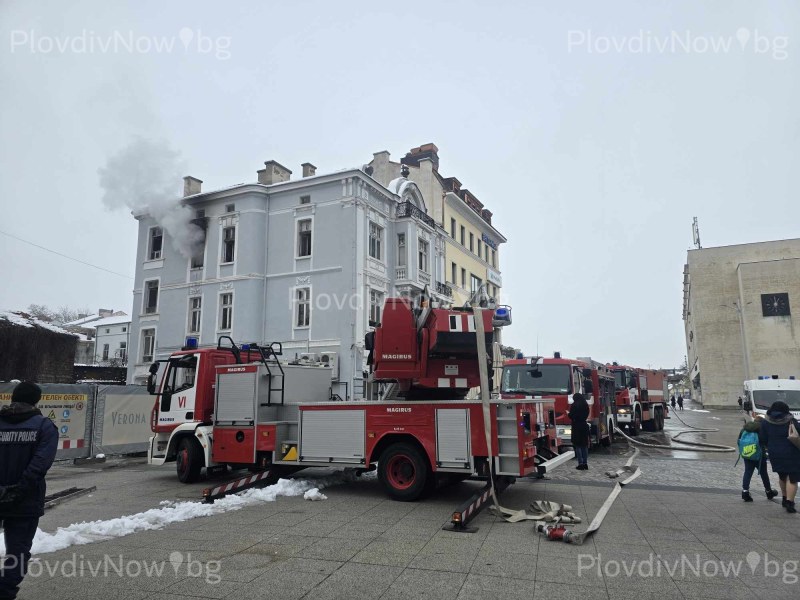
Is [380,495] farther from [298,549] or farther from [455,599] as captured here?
[455,599]

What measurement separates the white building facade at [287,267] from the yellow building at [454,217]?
330 centimetres

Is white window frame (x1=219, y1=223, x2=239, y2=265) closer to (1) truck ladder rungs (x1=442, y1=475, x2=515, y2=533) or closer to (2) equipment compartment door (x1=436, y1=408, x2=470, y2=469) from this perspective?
(2) equipment compartment door (x1=436, y1=408, x2=470, y2=469)

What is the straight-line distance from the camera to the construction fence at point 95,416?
591 inches

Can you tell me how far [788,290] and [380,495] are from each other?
62419mm

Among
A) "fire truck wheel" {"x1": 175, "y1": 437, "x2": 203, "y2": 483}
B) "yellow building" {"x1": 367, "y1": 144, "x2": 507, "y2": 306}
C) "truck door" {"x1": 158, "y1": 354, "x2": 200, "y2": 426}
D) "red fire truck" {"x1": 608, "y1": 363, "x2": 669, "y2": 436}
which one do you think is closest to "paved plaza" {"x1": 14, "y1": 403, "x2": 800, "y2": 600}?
"fire truck wheel" {"x1": 175, "y1": 437, "x2": 203, "y2": 483}

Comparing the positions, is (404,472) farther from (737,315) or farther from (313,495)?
(737,315)

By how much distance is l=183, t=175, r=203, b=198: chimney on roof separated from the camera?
1326 inches

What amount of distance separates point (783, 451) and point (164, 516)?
920cm

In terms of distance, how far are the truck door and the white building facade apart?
14.5 meters

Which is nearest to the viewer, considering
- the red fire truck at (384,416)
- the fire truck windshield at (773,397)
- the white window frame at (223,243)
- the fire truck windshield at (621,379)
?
the red fire truck at (384,416)

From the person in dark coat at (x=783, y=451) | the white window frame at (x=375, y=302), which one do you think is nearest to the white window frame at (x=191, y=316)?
the white window frame at (x=375, y=302)

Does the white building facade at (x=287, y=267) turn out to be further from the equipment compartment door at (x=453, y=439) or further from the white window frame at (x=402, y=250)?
the equipment compartment door at (x=453, y=439)

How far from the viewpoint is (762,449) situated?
893cm

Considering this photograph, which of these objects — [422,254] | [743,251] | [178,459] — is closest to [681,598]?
[178,459]
